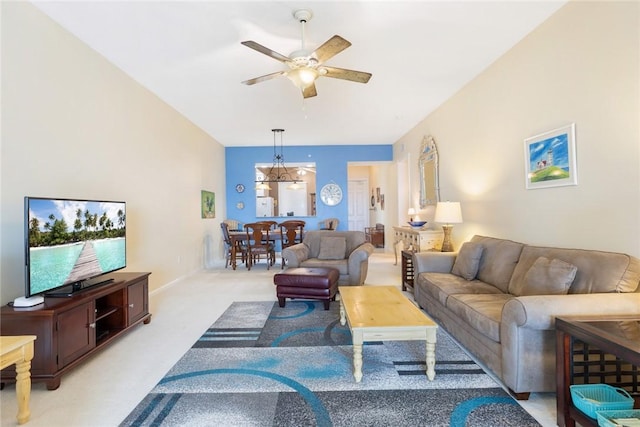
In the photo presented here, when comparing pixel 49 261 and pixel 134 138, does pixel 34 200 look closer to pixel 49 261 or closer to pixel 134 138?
pixel 49 261

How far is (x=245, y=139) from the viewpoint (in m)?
7.00

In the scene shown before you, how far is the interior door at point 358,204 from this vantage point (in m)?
10.4

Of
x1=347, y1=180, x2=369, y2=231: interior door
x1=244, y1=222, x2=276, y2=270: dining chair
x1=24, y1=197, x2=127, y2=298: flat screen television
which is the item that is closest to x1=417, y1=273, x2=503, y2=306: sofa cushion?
x1=24, y1=197, x2=127, y2=298: flat screen television

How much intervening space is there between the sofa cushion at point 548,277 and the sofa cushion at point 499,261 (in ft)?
1.25

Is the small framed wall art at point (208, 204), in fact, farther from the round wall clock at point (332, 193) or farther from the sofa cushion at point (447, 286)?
the sofa cushion at point (447, 286)

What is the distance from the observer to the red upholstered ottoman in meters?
3.49

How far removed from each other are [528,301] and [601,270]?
71 cm

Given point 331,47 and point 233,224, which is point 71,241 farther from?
point 233,224

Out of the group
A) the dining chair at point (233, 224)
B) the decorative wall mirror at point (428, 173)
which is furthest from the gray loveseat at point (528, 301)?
the dining chair at point (233, 224)

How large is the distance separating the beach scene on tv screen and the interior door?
807 cm

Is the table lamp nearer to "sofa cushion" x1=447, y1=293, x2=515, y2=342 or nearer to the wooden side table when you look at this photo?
"sofa cushion" x1=447, y1=293, x2=515, y2=342

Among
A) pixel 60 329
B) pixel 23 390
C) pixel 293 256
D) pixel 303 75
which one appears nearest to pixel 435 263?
pixel 293 256

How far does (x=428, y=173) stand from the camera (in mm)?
5465

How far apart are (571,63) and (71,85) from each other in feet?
14.5
